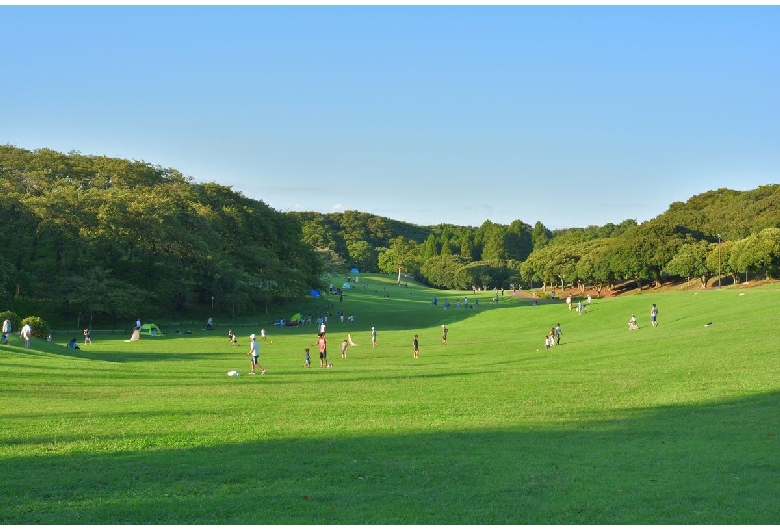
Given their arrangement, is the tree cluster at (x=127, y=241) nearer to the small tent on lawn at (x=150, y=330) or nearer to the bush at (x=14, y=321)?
the small tent on lawn at (x=150, y=330)

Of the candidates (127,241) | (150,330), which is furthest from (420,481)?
(127,241)

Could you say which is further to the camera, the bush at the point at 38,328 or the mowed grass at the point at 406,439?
the bush at the point at 38,328

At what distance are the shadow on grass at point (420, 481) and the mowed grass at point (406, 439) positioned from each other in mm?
40

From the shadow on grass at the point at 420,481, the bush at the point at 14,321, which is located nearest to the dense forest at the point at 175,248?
the bush at the point at 14,321

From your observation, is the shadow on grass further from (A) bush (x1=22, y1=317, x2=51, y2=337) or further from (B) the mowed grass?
(A) bush (x1=22, y1=317, x2=51, y2=337)

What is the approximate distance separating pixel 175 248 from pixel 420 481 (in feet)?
203

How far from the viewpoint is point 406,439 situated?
575 inches

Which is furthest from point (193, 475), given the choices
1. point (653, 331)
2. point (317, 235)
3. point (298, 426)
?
point (317, 235)

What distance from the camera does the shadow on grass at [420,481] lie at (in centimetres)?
929

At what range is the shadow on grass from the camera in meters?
9.29

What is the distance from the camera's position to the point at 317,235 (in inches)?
6422

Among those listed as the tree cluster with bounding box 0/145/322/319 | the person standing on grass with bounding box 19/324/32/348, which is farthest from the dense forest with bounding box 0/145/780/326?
the person standing on grass with bounding box 19/324/32/348

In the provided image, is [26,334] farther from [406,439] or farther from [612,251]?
[612,251]

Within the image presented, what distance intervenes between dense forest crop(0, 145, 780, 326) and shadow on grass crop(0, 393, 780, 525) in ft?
171
